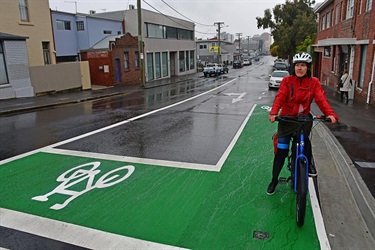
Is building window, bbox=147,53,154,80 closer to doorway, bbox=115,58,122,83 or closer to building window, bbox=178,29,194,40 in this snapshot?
doorway, bbox=115,58,122,83

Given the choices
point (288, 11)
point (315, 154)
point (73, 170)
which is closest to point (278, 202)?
point (315, 154)

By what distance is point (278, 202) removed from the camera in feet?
15.7

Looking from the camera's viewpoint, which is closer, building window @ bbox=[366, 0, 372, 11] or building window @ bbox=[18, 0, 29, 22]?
building window @ bbox=[366, 0, 372, 11]

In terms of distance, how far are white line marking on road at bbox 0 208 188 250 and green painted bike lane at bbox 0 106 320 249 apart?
0.10 meters

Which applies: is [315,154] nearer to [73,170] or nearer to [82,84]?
[73,170]

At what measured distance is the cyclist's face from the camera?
14.7ft

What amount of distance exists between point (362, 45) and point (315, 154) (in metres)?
12.4

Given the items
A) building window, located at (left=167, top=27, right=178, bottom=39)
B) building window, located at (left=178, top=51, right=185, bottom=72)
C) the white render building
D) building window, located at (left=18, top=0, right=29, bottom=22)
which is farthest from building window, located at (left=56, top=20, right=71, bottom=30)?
building window, located at (left=178, top=51, right=185, bottom=72)

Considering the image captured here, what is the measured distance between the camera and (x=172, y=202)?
484cm

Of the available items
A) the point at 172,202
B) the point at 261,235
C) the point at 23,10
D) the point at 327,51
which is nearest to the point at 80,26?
the point at 23,10

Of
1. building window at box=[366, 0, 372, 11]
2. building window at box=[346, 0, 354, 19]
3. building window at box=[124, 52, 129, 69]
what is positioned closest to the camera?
building window at box=[366, 0, 372, 11]

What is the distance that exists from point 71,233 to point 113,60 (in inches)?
1006

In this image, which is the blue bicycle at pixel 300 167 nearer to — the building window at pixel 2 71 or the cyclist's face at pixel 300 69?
the cyclist's face at pixel 300 69

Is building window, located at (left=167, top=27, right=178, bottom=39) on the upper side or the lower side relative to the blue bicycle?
upper
